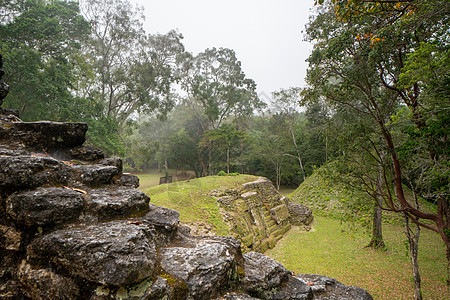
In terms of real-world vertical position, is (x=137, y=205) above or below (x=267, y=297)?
above

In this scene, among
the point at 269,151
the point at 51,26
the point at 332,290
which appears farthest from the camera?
the point at 269,151

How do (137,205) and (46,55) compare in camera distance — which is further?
(46,55)

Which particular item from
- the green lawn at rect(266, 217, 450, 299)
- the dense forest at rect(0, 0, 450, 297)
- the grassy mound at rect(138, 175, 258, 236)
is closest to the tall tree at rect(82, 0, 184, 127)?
the dense forest at rect(0, 0, 450, 297)

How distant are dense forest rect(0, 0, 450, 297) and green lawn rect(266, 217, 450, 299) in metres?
1.18

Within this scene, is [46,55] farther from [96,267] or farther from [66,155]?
[96,267]

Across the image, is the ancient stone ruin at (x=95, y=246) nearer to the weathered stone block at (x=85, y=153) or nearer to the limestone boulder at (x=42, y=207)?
the limestone boulder at (x=42, y=207)

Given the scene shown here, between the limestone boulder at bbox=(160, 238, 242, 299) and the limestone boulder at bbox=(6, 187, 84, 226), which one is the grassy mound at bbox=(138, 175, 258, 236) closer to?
the limestone boulder at bbox=(160, 238, 242, 299)

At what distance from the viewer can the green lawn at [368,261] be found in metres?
6.87

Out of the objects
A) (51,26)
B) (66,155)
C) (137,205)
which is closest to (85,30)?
(51,26)

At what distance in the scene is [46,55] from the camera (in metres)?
14.1

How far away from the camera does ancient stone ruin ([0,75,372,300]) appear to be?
2.05 meters

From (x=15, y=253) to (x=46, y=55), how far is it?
17.0 meters

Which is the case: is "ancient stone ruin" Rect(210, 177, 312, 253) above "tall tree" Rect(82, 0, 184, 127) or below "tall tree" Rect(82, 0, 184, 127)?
below

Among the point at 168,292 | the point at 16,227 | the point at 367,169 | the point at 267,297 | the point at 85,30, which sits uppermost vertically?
the point at 85,30
